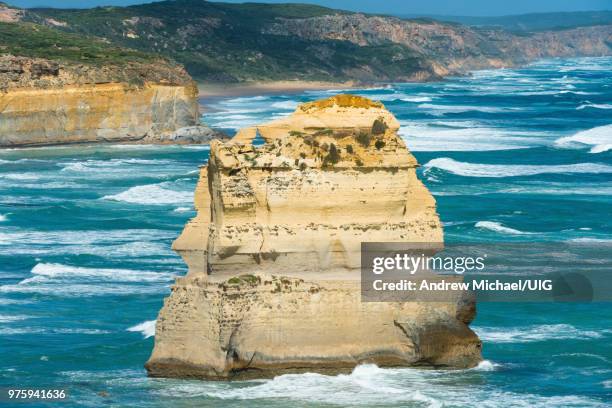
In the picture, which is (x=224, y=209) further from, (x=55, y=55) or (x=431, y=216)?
(x=55, y=55)

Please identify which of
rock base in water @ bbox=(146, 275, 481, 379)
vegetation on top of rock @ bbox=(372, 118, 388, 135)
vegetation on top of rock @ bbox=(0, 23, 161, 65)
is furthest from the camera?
vegetation on top of rock @ bbox=(0, 23, 161, 65)

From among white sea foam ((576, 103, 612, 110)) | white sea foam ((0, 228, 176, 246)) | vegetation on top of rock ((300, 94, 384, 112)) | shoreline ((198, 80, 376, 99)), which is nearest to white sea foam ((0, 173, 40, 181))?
white sea foam ((0, 228, 176, 246))

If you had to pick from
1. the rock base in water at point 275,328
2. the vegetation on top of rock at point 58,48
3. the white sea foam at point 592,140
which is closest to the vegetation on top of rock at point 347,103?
the rock base in water at point 275,328

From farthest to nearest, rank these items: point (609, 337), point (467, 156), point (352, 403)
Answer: point (467, 156)
point (609, 337)
point (352, 403)

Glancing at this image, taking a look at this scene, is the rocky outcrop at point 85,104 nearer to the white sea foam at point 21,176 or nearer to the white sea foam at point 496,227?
the white sea foam at point 21,176

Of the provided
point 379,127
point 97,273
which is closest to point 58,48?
point 97,273

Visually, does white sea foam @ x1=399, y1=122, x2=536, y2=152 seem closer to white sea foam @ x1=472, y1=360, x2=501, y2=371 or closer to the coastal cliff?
the coastal cliff

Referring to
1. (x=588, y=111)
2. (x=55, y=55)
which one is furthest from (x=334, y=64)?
(x=55, y=55)

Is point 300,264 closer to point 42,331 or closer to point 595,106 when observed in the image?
point 42,331
